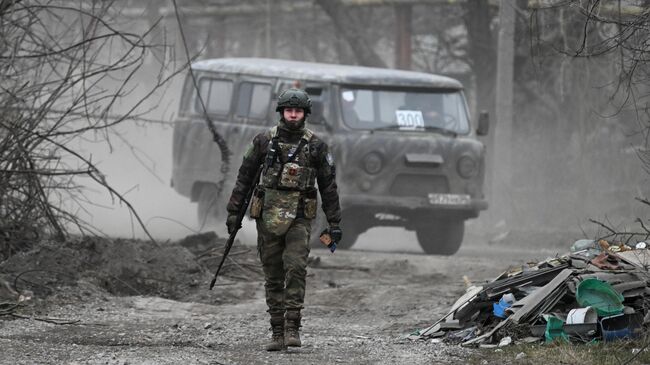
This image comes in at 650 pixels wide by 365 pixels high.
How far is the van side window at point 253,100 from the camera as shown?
1791 centimetres

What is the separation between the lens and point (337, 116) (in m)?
17.1

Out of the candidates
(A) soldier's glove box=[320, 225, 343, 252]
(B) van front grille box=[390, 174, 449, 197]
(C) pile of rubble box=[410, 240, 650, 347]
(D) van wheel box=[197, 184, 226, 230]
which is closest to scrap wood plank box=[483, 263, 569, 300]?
(C) pile of rubble box=[410, 240, 650, 347]

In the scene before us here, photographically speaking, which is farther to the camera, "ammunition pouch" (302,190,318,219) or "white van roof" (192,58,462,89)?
"white van roof" (192,58,462,89)

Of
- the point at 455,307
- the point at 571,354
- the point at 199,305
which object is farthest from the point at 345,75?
the point at 571,354

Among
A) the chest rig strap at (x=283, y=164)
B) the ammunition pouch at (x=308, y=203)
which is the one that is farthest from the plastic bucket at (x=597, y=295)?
the chest rig strap at (x=283, y=164)

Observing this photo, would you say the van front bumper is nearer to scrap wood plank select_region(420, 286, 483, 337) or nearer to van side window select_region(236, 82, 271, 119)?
van side window select_region(236, 82, 271, 119)

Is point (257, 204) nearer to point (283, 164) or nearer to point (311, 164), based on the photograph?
point (283, 164)

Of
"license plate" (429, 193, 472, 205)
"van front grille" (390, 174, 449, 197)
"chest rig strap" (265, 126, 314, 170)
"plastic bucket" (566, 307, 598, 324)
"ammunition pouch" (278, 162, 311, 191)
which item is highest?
"chest rig strap" (265, 126, 314, 170)

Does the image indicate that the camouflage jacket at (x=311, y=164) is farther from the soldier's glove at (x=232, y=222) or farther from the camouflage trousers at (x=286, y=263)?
the camouflage trousers at (x=286, y=263)

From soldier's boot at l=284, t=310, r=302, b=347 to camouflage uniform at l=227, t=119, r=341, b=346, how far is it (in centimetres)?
4

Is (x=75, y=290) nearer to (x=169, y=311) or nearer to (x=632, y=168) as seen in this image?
(x=169, y=311)

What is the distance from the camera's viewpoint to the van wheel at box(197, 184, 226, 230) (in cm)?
1888

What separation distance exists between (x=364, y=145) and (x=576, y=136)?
8.95 metres

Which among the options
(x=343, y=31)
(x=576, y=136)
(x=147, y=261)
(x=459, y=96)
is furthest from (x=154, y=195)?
(x=147, y=261)
